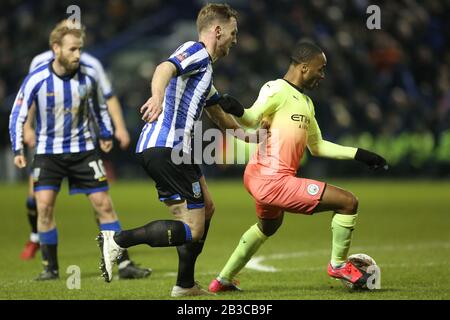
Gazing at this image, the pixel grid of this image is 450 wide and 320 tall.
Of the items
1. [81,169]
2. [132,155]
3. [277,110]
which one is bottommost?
[132,155]

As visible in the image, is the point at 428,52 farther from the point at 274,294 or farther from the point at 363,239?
the point at 274,294

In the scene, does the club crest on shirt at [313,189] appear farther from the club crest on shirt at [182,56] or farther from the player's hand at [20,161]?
the player's hand at [20,161]

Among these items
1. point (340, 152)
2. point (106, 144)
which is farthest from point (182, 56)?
point (106, 144)

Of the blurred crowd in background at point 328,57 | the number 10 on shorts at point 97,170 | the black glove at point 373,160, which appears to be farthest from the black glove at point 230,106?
the blurred crowd in background at point 328,57

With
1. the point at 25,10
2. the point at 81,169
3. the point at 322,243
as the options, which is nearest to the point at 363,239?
the point at 322,243

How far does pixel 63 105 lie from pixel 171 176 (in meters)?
2.21

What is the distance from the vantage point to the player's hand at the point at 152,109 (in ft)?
18.6

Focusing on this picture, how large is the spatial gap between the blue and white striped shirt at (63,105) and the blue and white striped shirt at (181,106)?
77.2 inches

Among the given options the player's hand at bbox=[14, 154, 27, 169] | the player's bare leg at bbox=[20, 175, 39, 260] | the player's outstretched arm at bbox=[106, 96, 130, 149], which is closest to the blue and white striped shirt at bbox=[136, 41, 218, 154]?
the player's hand at bbox=[14, 154, 27, 169]

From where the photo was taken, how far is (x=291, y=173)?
6.60 metres

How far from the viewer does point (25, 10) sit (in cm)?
2314

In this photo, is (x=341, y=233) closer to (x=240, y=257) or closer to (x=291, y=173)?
(x=291, y=173)
